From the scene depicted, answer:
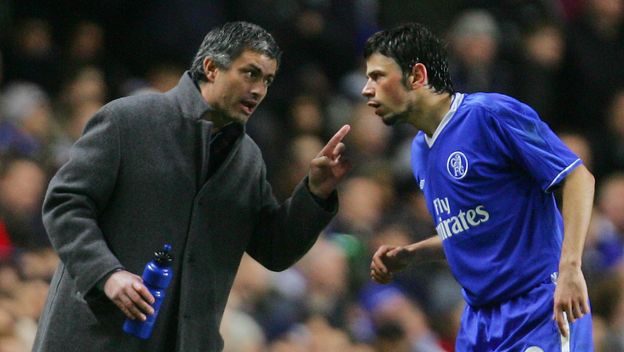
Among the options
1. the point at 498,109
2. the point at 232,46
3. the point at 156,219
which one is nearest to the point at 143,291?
the point at 156,219

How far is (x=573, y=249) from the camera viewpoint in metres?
5.04

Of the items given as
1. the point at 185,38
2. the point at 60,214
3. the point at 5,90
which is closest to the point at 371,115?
the point at 185,38

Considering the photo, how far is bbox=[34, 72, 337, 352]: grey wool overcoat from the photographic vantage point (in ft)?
17.6

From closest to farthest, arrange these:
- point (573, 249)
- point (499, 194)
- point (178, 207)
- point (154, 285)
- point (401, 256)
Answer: point (573, 249), point (154, 285), point (499, 194), point (178, 207), point (401, 256)

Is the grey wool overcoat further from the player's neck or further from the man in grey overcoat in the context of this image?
the player's neck

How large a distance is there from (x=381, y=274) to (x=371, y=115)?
4.37 m

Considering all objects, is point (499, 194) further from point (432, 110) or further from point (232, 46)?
point (232, 46)

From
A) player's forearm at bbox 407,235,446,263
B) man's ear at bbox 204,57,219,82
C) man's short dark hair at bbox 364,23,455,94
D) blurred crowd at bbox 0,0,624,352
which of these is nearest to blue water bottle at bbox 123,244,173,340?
man's ear at bbox 204,57,219,82

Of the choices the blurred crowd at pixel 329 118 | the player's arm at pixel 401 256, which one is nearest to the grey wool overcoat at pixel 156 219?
the player's arm at pixel 401 256

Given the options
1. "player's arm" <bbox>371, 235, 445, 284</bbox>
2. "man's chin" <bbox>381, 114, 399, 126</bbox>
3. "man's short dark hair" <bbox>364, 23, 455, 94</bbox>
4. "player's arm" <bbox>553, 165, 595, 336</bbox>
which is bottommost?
"player's arm" <bbox>371, 235, 445, 284</bbox>

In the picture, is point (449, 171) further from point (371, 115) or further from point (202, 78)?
point (371, 115)

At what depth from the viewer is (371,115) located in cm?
1016

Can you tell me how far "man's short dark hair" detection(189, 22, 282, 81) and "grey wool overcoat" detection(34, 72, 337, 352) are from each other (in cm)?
12

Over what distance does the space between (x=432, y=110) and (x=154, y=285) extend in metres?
1.29
